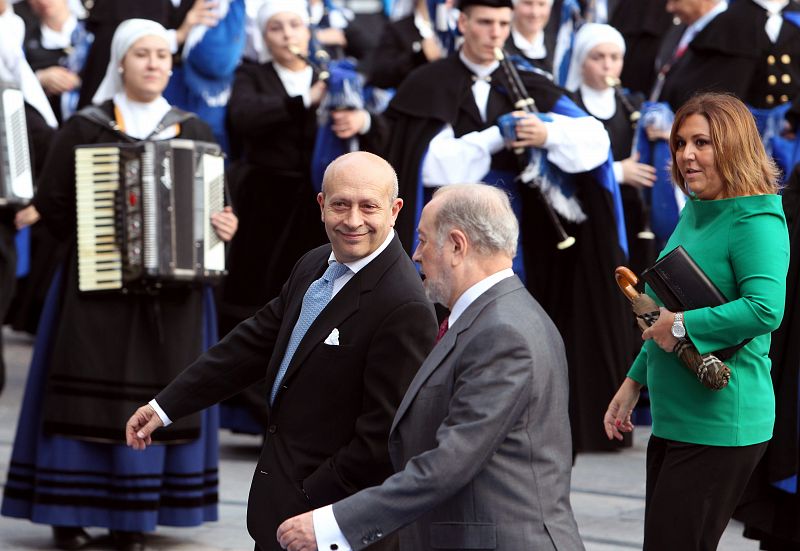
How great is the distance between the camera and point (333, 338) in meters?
4.05

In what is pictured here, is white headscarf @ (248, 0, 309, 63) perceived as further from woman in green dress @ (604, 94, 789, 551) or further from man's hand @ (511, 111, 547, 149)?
woman in green dress @ (604, 94, 789, 551)

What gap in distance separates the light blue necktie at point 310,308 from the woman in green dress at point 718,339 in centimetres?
83

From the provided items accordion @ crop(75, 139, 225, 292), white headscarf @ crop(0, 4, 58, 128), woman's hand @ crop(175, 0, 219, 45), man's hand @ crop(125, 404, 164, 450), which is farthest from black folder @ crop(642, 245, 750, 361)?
woman's hand @ crop(175, 0, 219, 45)

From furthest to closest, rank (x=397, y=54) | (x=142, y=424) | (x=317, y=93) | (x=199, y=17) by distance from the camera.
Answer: (x=397, y=54) < (x=199, y=17) < (x=317, y=93) < (x=142, y=424)

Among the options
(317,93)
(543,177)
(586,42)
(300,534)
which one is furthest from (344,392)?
(586,42)

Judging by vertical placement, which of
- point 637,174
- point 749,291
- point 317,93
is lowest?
point 749,291

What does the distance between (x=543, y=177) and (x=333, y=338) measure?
3.23 metres

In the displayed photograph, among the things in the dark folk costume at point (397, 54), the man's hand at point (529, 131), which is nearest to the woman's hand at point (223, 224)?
the man's hand at point (529, 131)

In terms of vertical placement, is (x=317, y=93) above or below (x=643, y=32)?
below

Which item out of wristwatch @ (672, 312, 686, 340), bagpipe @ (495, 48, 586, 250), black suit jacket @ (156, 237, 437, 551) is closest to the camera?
black suit jacket @ (156, 237, 437, 551)

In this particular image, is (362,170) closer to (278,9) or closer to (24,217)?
(24,217)

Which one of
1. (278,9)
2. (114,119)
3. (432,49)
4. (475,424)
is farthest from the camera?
(432,49)

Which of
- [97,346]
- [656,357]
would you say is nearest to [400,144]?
[97,346]

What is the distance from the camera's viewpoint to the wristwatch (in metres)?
4.16
